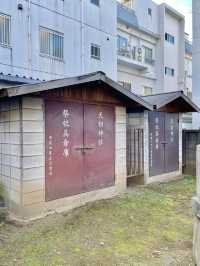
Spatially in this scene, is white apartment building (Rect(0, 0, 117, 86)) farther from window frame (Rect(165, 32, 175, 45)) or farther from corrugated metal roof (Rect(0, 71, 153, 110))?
window frame (Rect(165, 32, 175, 45))

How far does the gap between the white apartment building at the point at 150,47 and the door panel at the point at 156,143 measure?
30.9 ft

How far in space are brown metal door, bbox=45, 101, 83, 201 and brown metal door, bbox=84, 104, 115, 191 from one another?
0.17m

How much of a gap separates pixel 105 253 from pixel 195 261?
1.01m

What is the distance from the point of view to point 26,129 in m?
4.11

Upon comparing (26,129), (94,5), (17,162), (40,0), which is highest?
(94,5)

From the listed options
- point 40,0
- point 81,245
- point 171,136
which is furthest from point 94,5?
point 81,245

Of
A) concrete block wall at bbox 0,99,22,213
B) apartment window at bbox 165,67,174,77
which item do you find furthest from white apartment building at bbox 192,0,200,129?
concrete block wall at bbox 0,99,22,213

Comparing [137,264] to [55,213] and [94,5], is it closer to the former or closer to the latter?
[55,213]

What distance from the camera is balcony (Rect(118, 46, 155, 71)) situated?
52.5 feet

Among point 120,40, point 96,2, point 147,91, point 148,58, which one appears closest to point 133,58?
point 120,40

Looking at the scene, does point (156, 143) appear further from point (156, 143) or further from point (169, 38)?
point (169, 38)

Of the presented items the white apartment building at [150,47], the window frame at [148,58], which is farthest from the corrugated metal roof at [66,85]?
the window frame at [148,58]

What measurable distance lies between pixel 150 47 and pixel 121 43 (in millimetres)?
3509

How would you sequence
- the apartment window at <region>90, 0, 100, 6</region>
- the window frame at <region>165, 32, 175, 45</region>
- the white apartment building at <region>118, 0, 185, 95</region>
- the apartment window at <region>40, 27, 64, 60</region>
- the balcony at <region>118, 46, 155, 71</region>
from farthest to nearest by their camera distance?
the window frame at <region>165, 32, 175, 45</region> < the white apartment building at <region>118, 0, 185, 95</region> < the balcony at <region>118, 46, 155, 71</region> < the apartment window at <region>90, 0, 100, 6</region> < the apartment window at <region>40, 27, 64, 60</region>
